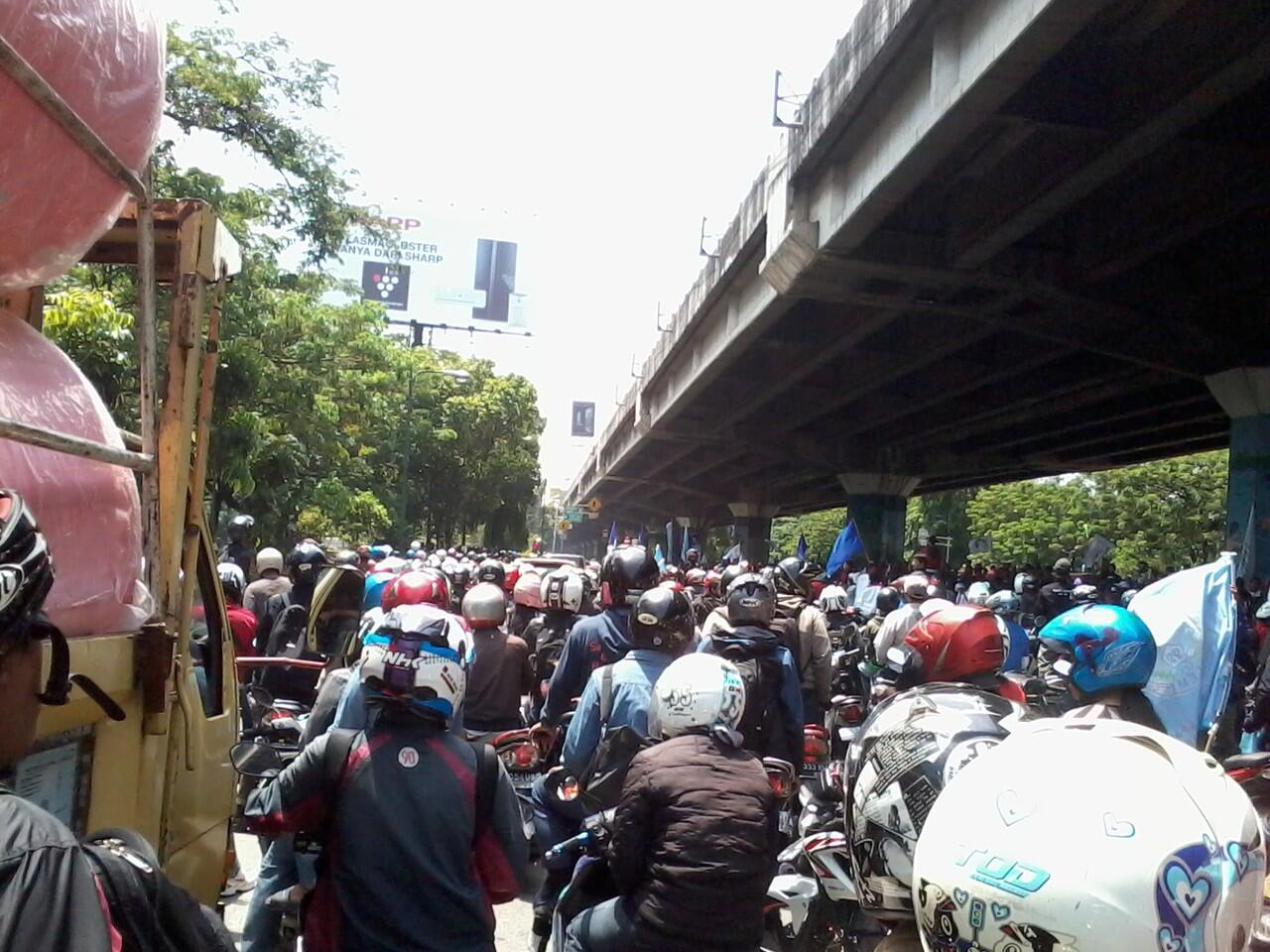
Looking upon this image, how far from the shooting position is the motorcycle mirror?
3836mm

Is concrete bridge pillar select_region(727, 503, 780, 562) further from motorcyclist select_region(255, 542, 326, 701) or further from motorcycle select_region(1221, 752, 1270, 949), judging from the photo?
motorcycle select_region(1221, 752, 1270, 949)

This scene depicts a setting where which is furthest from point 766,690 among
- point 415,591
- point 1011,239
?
point 1011,239

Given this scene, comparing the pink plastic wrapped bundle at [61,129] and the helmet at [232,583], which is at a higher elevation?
the pink plastic wrapped bundle at [61,129]

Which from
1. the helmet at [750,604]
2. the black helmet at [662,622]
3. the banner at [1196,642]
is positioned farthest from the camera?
the helmet at [750,604]

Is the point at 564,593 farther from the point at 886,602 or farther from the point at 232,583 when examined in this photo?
the point at 886,602

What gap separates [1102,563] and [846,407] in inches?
272

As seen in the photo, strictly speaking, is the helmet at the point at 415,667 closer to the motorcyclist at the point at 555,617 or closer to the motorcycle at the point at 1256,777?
the motorcycle at the point at 1256,777

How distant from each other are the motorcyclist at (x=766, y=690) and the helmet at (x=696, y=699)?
5.76 feet

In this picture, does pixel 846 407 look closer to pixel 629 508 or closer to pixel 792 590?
pixel 792 590

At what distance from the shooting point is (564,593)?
356 inches

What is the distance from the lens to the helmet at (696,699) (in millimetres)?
3865

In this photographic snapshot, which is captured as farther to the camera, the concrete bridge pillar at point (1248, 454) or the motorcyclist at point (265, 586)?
the concrete bridge pillar at point (1248, 454)

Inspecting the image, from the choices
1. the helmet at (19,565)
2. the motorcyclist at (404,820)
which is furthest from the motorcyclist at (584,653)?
the helmet at (19,565)

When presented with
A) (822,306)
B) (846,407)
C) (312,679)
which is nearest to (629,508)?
(846,407)
